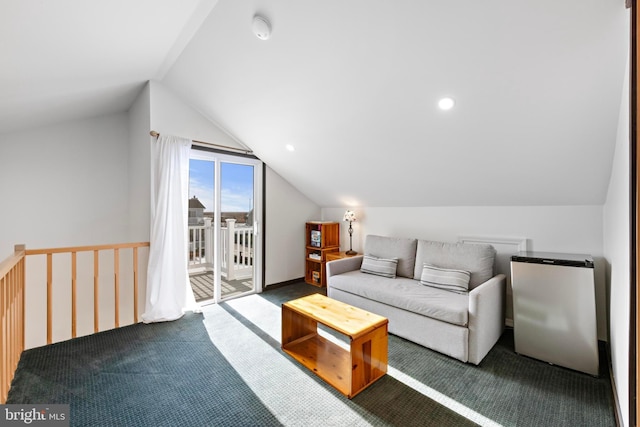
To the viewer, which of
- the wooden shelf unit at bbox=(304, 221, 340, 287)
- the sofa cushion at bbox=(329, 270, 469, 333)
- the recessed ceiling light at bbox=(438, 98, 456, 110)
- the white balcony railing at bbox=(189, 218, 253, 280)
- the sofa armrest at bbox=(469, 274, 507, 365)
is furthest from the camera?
the wooden shelf unit at bbox=(304, 221, 340, 287)

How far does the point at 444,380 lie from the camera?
6.72 feet

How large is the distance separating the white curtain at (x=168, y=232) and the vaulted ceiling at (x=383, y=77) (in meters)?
0.77

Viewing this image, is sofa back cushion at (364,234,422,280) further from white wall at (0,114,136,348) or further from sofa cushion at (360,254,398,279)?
white wall at (0,114,136,348)

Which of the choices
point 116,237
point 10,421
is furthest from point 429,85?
point 116,237

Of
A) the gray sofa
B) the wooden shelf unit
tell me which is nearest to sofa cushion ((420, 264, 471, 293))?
the gray sofa

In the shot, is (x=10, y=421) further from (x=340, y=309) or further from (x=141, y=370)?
(x=340, y=309)

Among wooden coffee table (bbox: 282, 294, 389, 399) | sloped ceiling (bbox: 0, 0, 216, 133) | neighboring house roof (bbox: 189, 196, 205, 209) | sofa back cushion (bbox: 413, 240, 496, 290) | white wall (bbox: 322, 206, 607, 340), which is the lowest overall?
wooden coffee table (bbox: 282, 294, 389, 399)

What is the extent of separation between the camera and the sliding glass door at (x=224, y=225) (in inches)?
143

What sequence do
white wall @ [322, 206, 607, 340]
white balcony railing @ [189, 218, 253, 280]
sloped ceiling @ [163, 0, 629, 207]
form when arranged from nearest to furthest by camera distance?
sloped ceiling @ [163, 0, 629, 207], white wall @ [322, 206, 607, 340], white balcony railing @ [189, 218, 253, 280]

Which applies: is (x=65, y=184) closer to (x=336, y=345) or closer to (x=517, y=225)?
(x=336, y=345)

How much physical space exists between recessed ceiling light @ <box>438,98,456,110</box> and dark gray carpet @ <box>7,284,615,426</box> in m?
2.04

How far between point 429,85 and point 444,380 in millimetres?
2159

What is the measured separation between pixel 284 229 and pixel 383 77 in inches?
115

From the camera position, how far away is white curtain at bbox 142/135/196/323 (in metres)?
3.04
